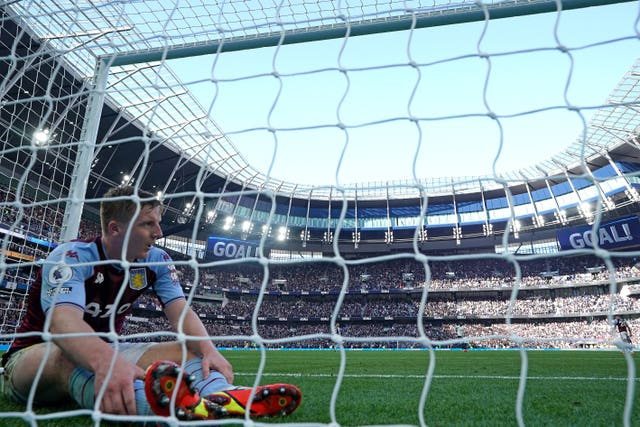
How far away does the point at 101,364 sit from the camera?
176cm

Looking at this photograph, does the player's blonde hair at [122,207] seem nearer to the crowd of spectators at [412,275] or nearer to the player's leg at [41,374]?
the player's leg at [41,374]

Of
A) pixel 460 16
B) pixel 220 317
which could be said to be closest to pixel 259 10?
pixel 460 16

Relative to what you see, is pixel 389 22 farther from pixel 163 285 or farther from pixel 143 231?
pixel 163 285

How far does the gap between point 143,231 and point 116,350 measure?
76 centimetres

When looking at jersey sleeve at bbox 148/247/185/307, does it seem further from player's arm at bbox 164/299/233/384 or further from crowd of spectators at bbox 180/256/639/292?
crowd of spectators at bbox 180/256/639/292

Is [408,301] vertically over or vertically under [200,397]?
over

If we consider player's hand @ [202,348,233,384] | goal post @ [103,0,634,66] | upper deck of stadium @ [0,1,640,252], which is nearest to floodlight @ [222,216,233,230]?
upper deck of stadium @ [0,1,640,252]

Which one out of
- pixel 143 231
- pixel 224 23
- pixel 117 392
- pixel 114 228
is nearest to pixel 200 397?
pixel 117 392

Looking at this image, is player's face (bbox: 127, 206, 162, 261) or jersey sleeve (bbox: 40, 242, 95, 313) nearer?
jersey sleeve (bbox: 40, 242, 95, 313)

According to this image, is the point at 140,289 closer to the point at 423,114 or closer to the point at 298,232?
the point at 423,114

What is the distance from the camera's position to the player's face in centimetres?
234

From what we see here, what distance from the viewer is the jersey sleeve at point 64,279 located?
1987mm

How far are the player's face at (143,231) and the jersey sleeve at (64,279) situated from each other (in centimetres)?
25

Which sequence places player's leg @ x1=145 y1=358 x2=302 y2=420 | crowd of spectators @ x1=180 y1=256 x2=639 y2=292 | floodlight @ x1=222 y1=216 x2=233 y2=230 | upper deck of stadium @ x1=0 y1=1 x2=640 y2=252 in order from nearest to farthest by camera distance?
1. player's leg @ x1=145 y1=358 x2=302 y2=420
2. upper deck of stadium @ x1=0 y1=1 x2=640 y2=252
3. crowd of spectators @ x1=180 y1=256 x2=639 y2=292
4. floodlight @ x1=222 y1=216 x2=233 y2=230
